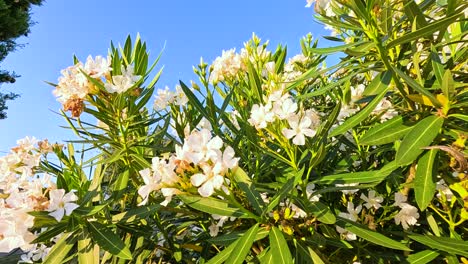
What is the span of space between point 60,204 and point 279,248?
56 centimetres

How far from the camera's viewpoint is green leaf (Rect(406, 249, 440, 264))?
110cm

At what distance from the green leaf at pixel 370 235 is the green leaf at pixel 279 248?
20cm

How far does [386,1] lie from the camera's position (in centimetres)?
124

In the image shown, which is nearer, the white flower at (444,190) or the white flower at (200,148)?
the white flower at (200,148)

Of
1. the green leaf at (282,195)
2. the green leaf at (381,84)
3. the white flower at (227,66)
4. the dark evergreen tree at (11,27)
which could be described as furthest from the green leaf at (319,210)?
the dark evergreen tree at (11,27)

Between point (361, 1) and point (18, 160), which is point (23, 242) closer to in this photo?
point (18, 160)

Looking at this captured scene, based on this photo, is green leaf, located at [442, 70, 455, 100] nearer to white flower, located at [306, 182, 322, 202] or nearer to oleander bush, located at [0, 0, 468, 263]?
oleander bush, located at [0, 0, 468, 263]

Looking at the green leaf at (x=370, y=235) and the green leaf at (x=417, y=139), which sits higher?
the green leaf at (x=417, y=139)

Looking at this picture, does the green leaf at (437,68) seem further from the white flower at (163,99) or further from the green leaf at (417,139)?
the white flower at (163,99)

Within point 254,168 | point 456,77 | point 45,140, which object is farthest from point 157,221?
point 456,77

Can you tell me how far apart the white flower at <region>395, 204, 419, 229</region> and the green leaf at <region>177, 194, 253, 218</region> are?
472mm

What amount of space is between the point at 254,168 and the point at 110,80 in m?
0.51

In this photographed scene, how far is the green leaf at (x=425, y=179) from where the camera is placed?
961mm

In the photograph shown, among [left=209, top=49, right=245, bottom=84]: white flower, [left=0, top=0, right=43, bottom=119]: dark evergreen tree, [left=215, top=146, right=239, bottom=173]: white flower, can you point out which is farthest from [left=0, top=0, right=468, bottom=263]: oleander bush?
[left=0, top=0, right=43, bottom=119]: dark evergreen tree
